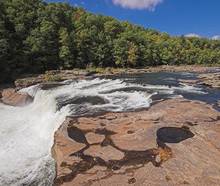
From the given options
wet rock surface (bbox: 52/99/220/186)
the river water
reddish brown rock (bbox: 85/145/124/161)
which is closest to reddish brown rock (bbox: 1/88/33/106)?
the river water

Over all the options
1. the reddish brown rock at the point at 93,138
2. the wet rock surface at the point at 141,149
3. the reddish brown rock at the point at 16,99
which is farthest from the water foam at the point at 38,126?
the reddish brown rock at the point at 93,138

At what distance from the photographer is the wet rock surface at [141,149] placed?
1045cm

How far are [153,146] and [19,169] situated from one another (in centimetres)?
601

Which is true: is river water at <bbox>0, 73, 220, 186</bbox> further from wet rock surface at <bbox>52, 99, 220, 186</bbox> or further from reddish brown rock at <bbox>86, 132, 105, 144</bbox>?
reddish brown rock at <bbox>86, 132, 105, 144</bbox>

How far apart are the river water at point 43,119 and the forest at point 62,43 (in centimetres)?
1486

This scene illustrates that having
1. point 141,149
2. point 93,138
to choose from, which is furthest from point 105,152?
point 93,138

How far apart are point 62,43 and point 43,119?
31.9 m

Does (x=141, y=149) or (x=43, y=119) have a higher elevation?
(x=141, y=149)

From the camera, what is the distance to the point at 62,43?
165 feet

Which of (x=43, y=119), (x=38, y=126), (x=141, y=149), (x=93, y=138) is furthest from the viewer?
(x=43, y=119)

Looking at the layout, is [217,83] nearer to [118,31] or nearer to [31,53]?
[31,53]

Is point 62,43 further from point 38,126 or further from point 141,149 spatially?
point 141,149

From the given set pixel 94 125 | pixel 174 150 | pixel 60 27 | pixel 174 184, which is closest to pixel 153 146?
pixel 174 150

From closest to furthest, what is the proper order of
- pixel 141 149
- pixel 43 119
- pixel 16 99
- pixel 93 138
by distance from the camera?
pixel 141 149 → pixel 93 138 → pixel 43 119 → pixel 16 99
